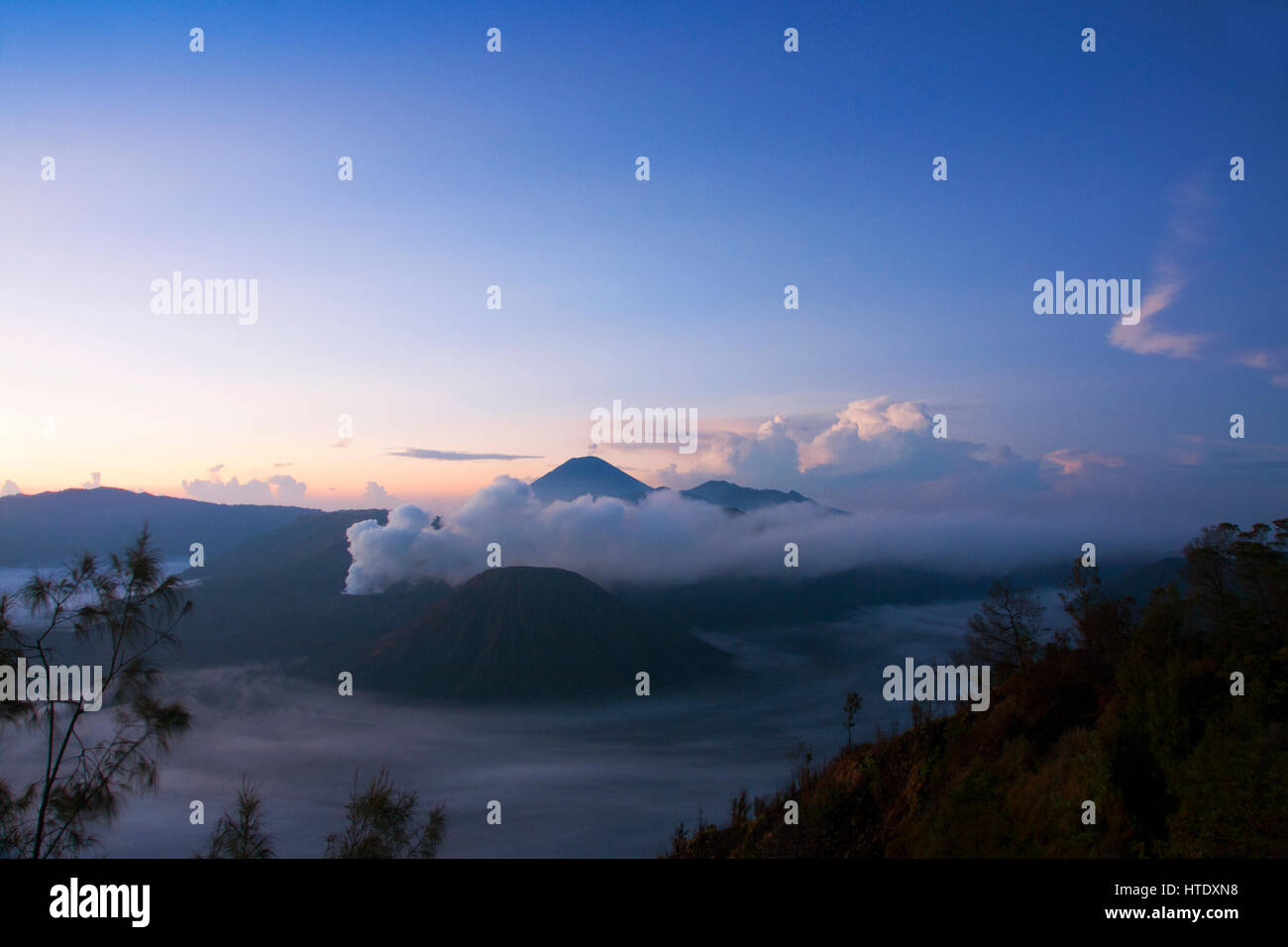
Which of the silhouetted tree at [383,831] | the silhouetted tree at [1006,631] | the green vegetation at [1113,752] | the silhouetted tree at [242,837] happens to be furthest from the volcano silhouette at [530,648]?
the silhouetted tree at [383,831]

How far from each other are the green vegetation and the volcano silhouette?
346 ft

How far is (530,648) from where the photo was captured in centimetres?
12612

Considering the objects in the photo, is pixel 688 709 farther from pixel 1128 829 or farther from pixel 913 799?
pixel 1128 829

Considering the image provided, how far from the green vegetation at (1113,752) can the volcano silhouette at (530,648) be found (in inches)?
4150

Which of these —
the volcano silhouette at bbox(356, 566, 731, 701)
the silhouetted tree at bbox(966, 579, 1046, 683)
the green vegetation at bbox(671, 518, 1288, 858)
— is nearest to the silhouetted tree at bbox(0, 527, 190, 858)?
the green vegetation at bbox(671, 518, 1288, 858)

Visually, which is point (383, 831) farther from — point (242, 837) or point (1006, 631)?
point (1006, 631)

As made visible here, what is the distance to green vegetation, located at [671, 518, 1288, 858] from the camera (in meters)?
10.2

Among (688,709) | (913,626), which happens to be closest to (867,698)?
(688,709)

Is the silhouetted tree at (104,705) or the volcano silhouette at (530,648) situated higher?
the silhouetted tree at (104,705)

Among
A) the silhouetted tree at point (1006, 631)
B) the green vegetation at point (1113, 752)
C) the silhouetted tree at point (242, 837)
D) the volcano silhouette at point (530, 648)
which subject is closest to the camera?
the green vegetation at point (1113, 752)

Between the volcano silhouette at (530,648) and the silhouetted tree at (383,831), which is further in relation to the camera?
the volcano silhouette at (530,648)

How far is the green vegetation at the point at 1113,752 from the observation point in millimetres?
10250

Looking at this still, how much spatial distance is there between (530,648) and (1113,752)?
120599mm

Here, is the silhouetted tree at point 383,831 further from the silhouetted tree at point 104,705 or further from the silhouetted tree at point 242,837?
the silhouetted tree at point 104,705
